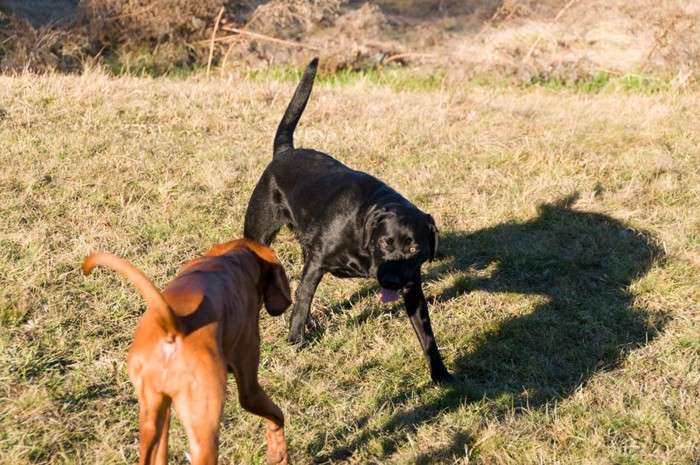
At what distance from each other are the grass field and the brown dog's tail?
1.30m

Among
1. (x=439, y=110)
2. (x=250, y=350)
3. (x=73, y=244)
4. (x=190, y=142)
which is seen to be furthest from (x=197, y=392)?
(x=439, y=110)

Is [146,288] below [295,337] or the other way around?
the other way around

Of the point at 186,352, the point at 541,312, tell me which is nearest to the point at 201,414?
the point at 186,352

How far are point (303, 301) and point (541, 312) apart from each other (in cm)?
171

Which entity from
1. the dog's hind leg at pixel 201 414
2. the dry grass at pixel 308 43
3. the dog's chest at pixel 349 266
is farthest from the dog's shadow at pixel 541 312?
the dry grass at pixel 308 43

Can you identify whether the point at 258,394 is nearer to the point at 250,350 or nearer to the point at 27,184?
the point at 250,350

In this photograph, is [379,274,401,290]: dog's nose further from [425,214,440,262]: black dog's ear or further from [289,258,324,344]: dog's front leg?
[289,258,324,344]: dog's front leg

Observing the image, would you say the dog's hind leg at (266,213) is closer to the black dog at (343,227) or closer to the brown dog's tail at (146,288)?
the black dog at (343,227)

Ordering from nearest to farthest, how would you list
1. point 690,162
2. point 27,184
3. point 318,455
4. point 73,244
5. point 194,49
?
1. point 318,455
2. point 73,244
3. point 27,184
4. point 690,162
5. point 194,49

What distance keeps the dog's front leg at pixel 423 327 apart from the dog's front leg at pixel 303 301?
597 millimetres

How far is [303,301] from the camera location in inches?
185

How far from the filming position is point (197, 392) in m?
2.38

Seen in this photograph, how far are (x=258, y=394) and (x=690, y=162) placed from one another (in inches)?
245

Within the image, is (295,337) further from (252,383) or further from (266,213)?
(252,383)
